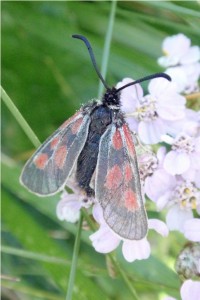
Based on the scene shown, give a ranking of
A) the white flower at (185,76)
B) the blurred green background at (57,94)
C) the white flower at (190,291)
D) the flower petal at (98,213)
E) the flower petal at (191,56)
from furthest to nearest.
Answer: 1. the blurred green background at (57,94)
2. the flower petal at (191,56)
3. the white flower at (185,76)
4. the flower petal at (98,213)
5. the white flower at (190,291)

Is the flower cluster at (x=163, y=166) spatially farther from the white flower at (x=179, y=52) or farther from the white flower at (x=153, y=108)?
the white flower at (x=179, y=52)

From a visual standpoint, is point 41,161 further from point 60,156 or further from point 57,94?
point 57,94

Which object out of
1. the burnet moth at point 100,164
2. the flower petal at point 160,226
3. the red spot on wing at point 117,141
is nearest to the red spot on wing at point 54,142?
the burnet moth at point 100,164

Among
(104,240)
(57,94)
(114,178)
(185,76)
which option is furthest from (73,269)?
(57,94)

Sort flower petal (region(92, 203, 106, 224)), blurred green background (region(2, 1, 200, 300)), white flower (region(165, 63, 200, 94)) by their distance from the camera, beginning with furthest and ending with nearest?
blurred green background (region(2, 1, 200, 300)), white flower (region(165, 63, 200, 94)), flower petal (region(92, 203, 106, 224))

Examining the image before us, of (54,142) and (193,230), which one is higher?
(54,142)

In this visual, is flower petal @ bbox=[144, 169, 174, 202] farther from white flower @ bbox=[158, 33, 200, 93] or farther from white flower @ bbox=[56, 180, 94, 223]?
white flower @ bbox=[158, 33, 200, 93]

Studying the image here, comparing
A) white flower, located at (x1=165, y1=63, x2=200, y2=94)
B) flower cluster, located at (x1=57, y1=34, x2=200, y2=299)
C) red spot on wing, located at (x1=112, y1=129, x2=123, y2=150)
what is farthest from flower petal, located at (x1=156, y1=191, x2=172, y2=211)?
white flower, located at (x1=165, y1=63, x2=200, y2=94)
